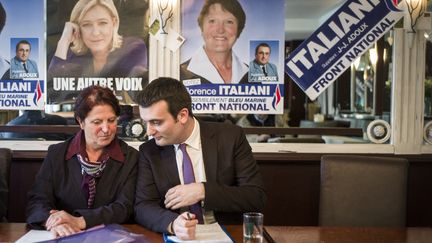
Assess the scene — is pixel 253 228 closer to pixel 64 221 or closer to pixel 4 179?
pixel 64 221

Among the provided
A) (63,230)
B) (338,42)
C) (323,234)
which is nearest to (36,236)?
(63,230)

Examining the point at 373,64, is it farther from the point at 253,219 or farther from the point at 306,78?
the point at 253,219

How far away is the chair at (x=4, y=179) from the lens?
7.65 feet

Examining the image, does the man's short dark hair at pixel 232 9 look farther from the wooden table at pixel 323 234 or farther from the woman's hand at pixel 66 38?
the wooden table at pixel 323 234

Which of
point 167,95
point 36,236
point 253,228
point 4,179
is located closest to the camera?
point 253,228

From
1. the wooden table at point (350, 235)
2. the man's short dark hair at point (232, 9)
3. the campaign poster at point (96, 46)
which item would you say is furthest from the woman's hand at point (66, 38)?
the wooden table at point (350, 235)

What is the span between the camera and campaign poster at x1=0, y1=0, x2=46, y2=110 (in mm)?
3223

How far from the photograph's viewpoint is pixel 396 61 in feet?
10.6

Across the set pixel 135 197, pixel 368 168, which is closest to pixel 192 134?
pixel 135 197

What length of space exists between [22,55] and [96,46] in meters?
0.46

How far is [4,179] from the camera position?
2.35 metres

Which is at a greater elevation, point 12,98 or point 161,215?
point 12,98

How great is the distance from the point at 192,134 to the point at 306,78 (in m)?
1.24

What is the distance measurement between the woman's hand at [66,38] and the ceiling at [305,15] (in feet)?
4.25
